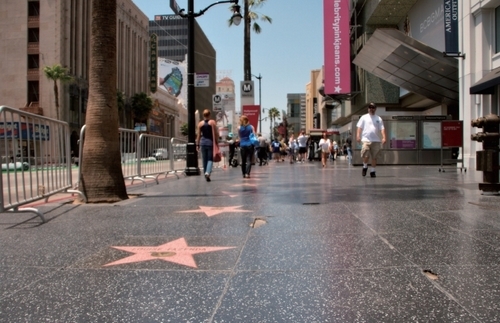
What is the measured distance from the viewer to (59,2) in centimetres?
5238

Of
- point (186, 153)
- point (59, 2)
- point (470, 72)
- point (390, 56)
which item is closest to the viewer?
point (186, 153)

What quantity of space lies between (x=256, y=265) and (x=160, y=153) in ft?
32.9

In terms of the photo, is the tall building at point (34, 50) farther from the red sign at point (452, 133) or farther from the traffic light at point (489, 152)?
the traffic light at point (489, 152)

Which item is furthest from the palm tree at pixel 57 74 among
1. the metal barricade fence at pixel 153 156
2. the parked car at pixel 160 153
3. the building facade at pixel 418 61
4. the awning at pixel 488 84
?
the awning at pixel 488 84

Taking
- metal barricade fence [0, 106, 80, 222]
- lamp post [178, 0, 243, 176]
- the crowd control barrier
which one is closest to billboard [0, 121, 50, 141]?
metal barricade fence [0, 106, 80, 222]

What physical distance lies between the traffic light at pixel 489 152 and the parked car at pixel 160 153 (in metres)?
7.82

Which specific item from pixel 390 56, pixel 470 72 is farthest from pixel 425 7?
pixel 470 72

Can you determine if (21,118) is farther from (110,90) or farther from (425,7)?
(425,7)

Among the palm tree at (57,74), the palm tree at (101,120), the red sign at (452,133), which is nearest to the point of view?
the palm tree at (101,120)

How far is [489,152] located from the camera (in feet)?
21.7

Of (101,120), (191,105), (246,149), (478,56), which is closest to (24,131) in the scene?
(101,120)

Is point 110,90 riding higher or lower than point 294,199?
higher

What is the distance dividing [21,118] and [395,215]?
4887 mm

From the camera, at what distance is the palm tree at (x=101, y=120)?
6.82m
